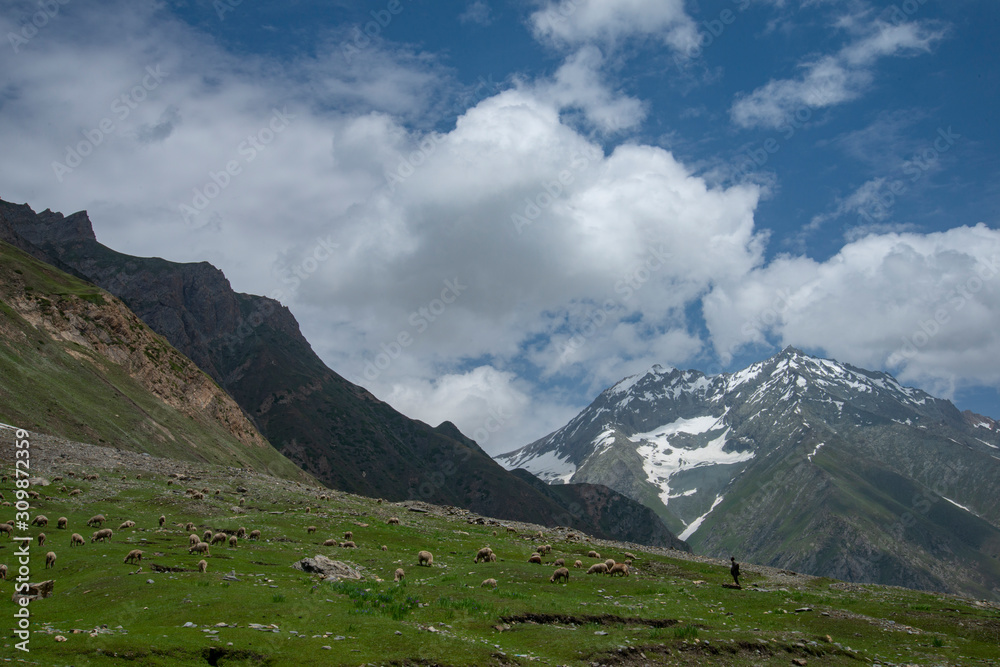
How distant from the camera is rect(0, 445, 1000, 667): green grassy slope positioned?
68.2 ft

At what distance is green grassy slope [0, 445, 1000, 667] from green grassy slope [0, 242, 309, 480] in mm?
58789

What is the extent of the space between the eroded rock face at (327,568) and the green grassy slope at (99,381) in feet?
227

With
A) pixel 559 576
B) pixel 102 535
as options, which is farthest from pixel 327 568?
pixel 102 535

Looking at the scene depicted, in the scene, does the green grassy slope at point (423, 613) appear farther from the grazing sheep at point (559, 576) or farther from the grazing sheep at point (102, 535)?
the grazing sheep at point (559, 576)

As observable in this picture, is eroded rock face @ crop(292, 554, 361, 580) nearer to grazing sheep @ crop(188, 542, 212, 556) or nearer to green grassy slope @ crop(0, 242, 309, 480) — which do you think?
grazing sheep @ crop(188, 542, 212, 556)

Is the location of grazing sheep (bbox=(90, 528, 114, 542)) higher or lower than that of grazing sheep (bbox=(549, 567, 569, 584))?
lower

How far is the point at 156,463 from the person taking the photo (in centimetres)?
7850

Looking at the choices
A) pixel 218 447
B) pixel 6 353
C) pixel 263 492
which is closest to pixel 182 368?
pixel 218 447

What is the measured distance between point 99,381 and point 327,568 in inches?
4207

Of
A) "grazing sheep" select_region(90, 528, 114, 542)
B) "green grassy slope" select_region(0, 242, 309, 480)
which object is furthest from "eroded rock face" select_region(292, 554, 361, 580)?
"green grassy slope" select_region(0, 242, 309, 480)

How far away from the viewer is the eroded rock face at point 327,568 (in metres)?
34.7

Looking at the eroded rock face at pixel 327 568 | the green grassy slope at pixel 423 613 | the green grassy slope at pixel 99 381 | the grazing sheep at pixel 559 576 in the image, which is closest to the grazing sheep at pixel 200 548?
the green grassy slope at pixel 423 613

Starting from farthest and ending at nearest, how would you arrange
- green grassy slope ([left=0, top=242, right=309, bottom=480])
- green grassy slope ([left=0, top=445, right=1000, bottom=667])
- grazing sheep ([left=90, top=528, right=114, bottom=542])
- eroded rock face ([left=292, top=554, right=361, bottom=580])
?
green grassy slope ([left=0, top=242, right=309, bottom=480]) < grazing sheep ([left=90, top=528, right=114, bottom=542]) < eroded rock face ([left=292, top=554, right=361, bottom=580]) < green grassy slope ([left=0, top=445, right=1000, bottom=667])

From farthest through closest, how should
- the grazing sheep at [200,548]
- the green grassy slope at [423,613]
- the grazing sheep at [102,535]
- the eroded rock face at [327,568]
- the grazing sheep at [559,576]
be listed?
the grazing sheep at [102,535] < the grazing sheep at [559,576] < the grazing sheep at [200,548] < the eroded rock face at [327,568] < the green grassy slope at [423,613]
